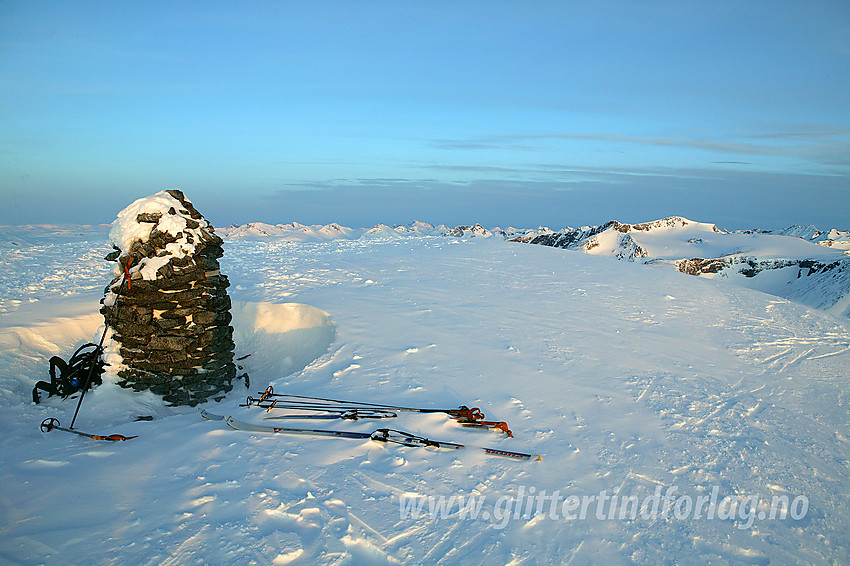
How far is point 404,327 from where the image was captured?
9.60 meters

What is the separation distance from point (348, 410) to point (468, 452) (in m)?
1.78

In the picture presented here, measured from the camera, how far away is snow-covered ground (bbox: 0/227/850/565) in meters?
3.88

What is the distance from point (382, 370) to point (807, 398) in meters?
6.83

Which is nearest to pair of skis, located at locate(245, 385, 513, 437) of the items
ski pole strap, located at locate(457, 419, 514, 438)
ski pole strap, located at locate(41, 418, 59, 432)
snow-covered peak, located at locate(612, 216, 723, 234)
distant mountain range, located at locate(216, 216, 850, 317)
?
ski pole strap, located at locate(457, 419, 514, 438)

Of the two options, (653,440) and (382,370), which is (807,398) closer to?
(653,440)

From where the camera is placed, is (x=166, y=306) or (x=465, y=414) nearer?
(x=465, y=414)

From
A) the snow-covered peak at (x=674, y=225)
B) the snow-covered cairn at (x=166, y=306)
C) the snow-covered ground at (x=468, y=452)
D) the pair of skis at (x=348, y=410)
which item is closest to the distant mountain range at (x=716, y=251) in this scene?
the snow-covered peak at (x=674, y=225)

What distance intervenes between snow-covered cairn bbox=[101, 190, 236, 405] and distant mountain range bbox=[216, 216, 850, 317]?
33.8 m

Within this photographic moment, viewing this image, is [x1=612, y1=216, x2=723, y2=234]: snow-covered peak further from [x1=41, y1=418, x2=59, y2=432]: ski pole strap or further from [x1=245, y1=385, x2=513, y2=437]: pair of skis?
[x1=41, y1=418, x2=59, y2=432]: ski pole strap

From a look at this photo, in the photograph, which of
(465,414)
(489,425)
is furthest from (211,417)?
(489,425)

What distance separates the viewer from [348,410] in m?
6.08

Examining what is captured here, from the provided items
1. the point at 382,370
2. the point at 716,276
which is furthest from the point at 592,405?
the point at 716,276

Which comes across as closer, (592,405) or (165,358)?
(592,405)

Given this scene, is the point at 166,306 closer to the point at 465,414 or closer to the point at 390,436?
the point at 390,436
